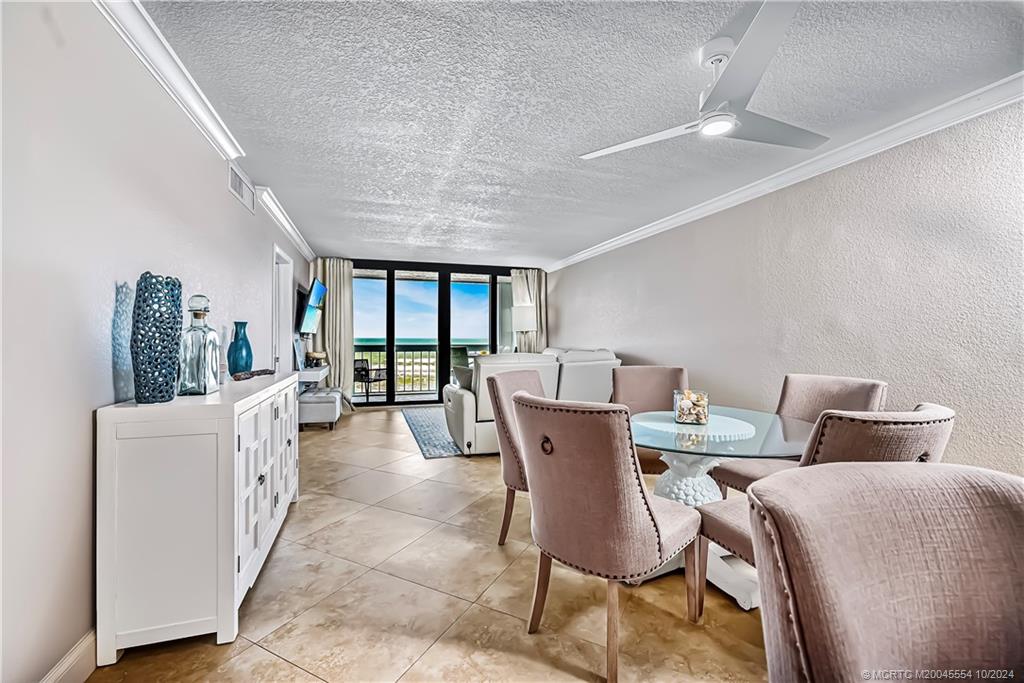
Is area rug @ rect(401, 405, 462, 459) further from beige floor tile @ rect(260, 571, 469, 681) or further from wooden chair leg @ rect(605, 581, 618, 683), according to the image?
wooden chair leg @ rect(605, 581, 618, 683)

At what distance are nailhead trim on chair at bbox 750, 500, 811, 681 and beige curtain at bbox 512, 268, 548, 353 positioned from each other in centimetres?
706

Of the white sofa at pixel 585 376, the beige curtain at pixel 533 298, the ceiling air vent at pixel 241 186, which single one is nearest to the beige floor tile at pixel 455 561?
the white sofa at pixel 585 376

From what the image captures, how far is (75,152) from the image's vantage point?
1371 mm

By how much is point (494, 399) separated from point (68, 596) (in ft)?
5.30

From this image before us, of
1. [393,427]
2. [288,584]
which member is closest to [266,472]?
[288,584]

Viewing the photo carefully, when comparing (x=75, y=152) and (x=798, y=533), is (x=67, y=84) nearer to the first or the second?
(x=75, y=152)

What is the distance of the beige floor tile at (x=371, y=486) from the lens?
122 inches

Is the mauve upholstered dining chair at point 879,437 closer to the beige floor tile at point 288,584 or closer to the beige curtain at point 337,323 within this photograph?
→ the beige floor tile at point 288,584

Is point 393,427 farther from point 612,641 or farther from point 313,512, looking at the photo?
point 612,641

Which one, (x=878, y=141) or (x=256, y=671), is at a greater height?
(x=878, y=141)

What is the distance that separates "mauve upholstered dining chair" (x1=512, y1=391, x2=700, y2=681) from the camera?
136 cm

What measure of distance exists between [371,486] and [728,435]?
99.1 inches

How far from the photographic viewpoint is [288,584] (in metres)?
1.99

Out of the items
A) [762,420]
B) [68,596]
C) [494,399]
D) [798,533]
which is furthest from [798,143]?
[68,596]
